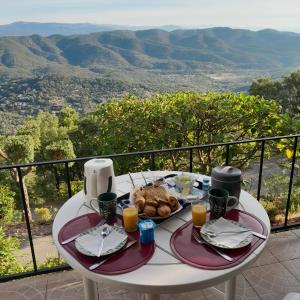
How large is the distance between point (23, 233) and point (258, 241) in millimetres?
9587

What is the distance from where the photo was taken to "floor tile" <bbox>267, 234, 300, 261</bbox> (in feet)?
7.57

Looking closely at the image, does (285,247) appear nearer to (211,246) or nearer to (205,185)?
(205,185)

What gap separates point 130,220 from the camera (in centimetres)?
129

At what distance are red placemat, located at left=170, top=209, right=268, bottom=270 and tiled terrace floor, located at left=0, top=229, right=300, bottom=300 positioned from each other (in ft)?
2.70

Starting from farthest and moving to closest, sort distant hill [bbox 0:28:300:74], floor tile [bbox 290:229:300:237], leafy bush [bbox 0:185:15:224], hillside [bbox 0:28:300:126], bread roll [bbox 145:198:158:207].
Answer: distant hill [bbox 0:28:300:74], hillside [bbox 0:28:300:126], leafy bush [bbox 0:185:15:224], floor tile [bbox 290:229:300:237], bread roll [bbox 145:198:158:207]

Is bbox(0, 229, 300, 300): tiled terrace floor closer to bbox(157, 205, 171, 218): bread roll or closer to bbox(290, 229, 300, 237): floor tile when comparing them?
bbox(290, 229, 300, 237): floor tile

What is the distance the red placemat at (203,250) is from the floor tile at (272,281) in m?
0.87

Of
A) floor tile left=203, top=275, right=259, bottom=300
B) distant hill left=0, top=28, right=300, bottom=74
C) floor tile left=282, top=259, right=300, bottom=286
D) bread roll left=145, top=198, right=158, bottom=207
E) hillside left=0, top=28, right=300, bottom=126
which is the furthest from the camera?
distant hill left=0, top=28, right=300, bottom=74

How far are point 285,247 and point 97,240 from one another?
1.72 meters

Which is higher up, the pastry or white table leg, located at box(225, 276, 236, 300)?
the pastry

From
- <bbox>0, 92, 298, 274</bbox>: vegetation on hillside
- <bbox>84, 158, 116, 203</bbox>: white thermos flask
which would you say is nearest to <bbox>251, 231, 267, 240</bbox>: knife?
<bbox>84, 158, 116, 203</bbox>: white thermos flask

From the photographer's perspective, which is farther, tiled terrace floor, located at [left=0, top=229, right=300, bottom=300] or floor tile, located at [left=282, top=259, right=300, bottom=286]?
floor tile, located at [left=282, top=259, right=300, bottom=286]

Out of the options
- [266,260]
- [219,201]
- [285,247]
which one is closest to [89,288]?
[219,201]

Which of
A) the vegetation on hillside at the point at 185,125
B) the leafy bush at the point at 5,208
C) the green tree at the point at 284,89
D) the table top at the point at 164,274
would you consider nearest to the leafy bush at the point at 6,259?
the vegetation on hillside at the point at 185,125
